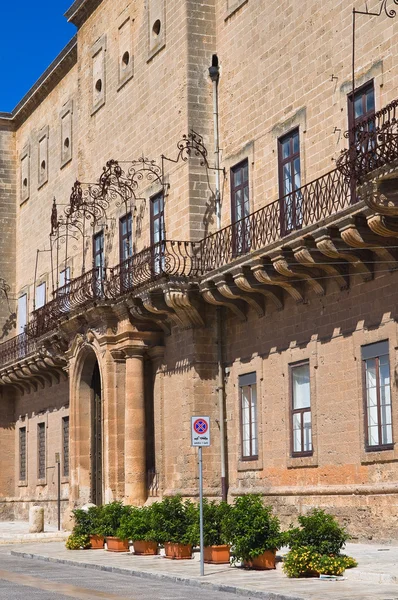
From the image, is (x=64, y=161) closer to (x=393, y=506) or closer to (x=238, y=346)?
(x=238, y=346)

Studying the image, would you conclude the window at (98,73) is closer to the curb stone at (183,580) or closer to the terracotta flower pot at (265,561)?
the curb stone at (183,580)

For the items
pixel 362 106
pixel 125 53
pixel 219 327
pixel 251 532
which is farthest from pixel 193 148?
pixel 251 532

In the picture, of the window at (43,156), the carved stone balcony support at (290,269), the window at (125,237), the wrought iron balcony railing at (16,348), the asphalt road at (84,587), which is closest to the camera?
the asphalt road at (84,587)

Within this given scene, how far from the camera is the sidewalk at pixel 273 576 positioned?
13320 millimetres

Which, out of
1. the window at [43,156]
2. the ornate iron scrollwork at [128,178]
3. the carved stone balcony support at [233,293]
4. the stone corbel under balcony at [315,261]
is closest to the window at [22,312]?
the window at [43,156]

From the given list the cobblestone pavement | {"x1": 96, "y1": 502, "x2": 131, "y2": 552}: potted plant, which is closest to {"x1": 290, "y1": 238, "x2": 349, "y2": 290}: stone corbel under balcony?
{"x1": 96, "y1": 502, "x2": 131, "y2": 552}: potted plant

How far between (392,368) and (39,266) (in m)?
21.4

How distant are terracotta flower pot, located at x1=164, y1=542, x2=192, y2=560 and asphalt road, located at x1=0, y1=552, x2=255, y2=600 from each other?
5.04ft

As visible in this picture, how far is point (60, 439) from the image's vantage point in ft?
115

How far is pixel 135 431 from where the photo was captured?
26.3m

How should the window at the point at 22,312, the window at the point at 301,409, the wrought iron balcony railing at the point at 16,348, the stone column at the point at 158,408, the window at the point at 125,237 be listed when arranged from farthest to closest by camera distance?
the window at the point at 22,312 → the wrought iron balcony railing at the point at 16,348 → the window at the point at 125,237 → the stone column at the point at 158,408 → the window at the point at 301,409

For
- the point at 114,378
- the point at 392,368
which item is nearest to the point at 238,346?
the point at 114,378

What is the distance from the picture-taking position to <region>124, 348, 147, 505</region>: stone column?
26.1 m

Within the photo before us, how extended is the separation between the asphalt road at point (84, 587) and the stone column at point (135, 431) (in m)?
6.98
